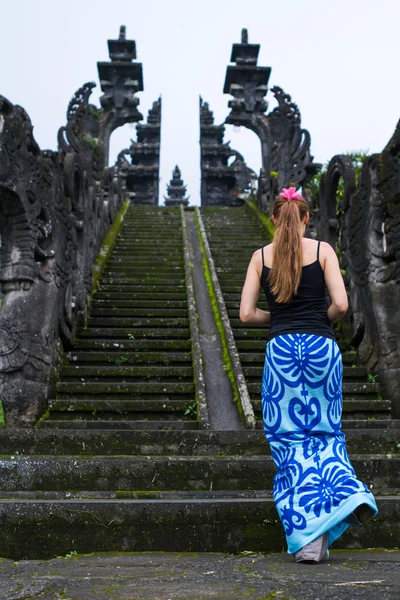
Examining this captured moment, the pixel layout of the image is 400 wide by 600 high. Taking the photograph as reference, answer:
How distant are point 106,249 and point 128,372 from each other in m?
4.35

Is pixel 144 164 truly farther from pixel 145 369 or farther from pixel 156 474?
pixel 156 474

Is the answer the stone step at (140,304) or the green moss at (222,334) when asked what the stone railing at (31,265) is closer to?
the stone step at (140,304)

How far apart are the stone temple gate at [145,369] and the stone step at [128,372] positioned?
0.6 inches

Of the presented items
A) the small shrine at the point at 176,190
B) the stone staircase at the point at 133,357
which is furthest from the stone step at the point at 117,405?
the small shrine at the point at 176,190

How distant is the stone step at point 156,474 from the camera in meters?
4.30

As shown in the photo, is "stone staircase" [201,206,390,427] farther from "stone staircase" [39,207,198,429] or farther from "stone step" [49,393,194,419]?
"stone step" [49,393,194,419]

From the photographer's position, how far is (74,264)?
307 inches

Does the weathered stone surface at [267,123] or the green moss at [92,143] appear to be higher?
the weathered stone surface at [267,123]

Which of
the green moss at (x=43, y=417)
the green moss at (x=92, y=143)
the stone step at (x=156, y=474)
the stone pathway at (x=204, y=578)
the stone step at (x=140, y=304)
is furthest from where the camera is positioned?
the green moss at (x=92, y=143)

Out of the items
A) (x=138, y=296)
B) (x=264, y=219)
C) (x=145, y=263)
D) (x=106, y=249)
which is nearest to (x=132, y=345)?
(x=138, y=296)

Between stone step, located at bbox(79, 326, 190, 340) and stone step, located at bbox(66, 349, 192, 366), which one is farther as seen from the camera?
stone step, located at bbox(79, 326, 190, 340)

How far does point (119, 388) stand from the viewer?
6.86m

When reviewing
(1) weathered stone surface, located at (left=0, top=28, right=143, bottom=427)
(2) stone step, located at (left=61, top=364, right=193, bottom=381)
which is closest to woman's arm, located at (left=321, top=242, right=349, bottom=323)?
(1) weathered stone surface, located at (left=0, top=28, right=143, bottom=427)

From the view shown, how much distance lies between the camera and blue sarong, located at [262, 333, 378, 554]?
300 cm
